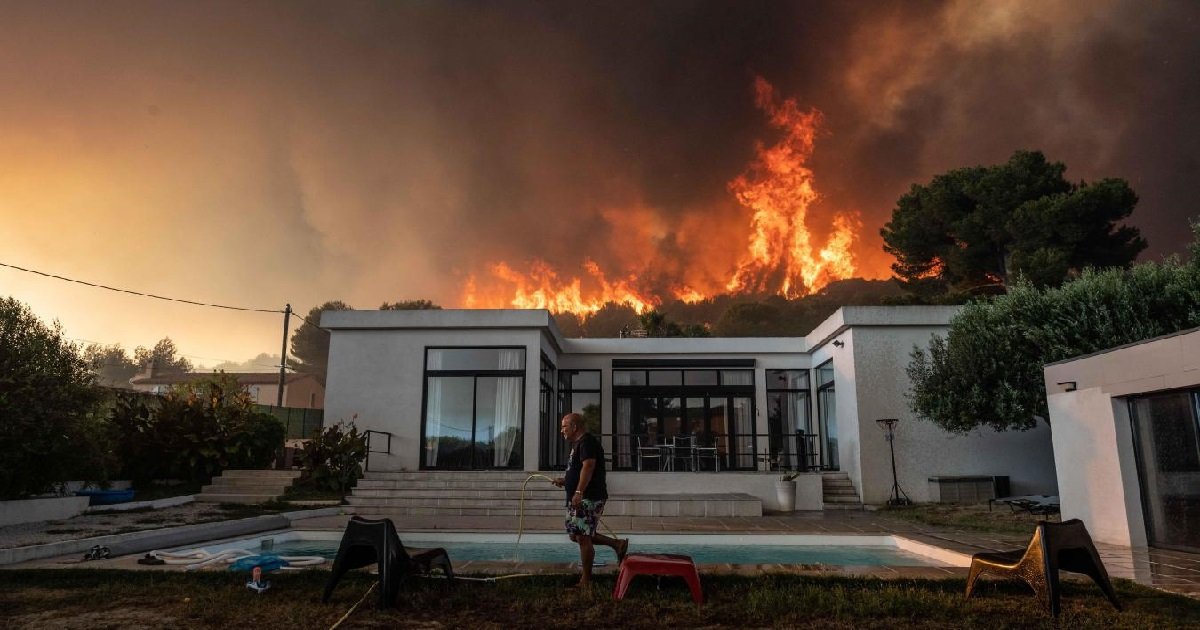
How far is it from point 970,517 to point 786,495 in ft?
9.95

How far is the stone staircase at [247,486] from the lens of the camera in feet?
42.1

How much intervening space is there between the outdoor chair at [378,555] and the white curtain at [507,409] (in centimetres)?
993

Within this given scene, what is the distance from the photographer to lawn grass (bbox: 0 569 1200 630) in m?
4.14

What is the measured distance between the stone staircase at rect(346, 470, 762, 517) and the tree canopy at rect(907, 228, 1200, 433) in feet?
13.7

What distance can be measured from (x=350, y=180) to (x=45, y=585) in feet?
73.2

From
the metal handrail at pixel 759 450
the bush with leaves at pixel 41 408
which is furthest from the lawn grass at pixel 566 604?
the metal handrail at pixel 759 450

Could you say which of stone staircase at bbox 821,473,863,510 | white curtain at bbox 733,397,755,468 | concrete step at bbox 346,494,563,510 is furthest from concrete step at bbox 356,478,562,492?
white curtain at bbox 733,397,755,468

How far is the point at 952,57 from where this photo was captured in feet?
130

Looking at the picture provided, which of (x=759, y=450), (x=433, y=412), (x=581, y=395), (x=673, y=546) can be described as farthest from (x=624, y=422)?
(x=673, y=546)

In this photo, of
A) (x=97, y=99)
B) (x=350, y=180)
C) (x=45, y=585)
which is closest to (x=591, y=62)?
(x=350, y=180)

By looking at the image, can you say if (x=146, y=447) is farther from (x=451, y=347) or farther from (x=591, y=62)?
(x=591, y=62)

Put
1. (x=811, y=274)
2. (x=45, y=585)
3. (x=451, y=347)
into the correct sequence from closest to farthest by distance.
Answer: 1. (x=45, y=585)
2. (x=451, y=347)
3. (x=811, y=274)

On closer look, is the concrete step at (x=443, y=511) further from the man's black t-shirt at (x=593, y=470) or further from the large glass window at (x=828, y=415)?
the large glass window at (x=828, y=415)

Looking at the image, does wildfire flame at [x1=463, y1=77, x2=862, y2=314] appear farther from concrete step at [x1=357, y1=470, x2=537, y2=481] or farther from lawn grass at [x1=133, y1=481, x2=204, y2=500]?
lawn grass at [x1=133, y1=481, x2=204, y2=500]
